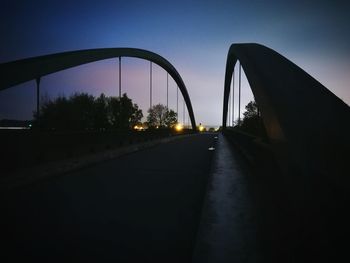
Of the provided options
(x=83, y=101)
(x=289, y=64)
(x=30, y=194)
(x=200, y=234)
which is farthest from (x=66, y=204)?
(x=83, y=101)

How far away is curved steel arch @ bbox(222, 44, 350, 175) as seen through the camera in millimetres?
3268

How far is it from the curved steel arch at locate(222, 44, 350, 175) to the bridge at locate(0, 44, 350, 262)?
0.06ft

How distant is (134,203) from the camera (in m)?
4.29

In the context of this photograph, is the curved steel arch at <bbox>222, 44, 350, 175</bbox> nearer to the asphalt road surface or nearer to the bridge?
the bridge

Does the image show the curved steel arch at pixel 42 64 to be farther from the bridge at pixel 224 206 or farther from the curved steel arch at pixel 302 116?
the curved steel arch at pixel 302 116

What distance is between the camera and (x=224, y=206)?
405 centimetres

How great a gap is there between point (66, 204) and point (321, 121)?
466 centimetres

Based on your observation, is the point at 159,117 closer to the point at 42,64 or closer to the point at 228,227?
the point at 42,64

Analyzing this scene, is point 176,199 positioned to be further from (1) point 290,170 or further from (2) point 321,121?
(2) point 321,121

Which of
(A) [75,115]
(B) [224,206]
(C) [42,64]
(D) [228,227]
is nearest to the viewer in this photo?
(D) [228,227]

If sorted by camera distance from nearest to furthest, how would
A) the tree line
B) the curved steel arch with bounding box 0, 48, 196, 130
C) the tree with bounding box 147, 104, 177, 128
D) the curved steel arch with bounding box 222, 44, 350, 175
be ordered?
the curved steel arch with bounding box 222, 44, 350, 175, the curved steel arch with bounding box 0, 48, 196, 130, the tree line, the tree with bounding box 147, 104, 177, 128

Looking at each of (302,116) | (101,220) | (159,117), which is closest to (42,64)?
(101,220)

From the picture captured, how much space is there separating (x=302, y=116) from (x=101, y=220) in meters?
3.77

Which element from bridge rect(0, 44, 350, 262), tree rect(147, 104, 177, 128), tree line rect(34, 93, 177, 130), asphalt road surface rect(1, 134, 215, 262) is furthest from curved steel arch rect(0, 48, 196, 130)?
tree rect(147, 104, 177, 128)
